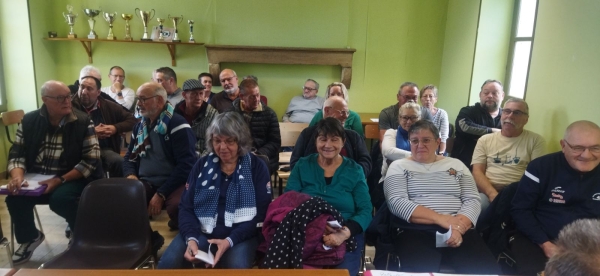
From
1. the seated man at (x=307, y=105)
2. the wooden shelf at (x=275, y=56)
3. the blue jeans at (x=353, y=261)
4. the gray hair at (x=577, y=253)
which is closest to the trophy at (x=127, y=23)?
the wooden shelf at (x=275, y=56)

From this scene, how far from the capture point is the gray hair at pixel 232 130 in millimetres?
1960

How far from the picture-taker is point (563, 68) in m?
2.62

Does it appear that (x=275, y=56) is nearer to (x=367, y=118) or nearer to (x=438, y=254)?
(x=367, y=118)

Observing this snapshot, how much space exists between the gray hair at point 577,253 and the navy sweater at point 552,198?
119 cm

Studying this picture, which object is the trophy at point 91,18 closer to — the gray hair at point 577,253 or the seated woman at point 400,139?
the seated woman at point 400,139

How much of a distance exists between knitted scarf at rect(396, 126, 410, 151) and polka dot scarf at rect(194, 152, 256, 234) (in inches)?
58.4

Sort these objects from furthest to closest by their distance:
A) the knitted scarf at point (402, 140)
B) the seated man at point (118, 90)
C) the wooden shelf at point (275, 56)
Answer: the wooden shelf at point (275, 56)
the seated man at point (118, 90)
the knitted scarf at point (402, 140)

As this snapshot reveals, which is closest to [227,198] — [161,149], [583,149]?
[161,149]

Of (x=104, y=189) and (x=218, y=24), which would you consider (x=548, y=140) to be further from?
(x=218, y=24)

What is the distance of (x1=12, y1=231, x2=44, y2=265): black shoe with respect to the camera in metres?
2.54

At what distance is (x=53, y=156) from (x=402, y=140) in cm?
249

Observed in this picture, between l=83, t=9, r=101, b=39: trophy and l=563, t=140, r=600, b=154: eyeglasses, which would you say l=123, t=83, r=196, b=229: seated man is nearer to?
l=563, t=140, r=600, b=154: eyeglasses

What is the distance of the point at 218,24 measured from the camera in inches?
194

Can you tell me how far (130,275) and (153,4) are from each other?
436 cm
